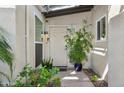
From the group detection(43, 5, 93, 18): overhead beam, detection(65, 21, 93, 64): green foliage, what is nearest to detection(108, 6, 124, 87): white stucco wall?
detection(65, 21, 93, 64): green foliage

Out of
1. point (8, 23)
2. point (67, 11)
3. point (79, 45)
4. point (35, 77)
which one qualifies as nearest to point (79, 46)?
point (79, 45)

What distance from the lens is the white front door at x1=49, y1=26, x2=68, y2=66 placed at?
1712 cm

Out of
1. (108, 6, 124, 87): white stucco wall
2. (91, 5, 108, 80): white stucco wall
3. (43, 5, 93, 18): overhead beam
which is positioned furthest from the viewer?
(43, 5, 93, 18): overhead beam

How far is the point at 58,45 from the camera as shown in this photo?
1733cm

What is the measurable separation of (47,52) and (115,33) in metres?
10.9

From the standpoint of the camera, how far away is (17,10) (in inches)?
272

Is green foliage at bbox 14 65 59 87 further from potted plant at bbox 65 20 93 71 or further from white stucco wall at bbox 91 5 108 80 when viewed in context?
potted plant at bbox 65 20 93 71

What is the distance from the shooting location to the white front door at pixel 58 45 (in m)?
17.1

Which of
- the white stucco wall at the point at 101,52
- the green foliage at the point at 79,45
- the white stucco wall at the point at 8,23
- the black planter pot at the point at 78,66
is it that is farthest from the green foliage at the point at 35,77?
the black planter pot at the point at 78,66

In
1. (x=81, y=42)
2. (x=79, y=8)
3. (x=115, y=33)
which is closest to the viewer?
(x=115, y=33)

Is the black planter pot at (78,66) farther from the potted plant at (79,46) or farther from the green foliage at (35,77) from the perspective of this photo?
the green foliage at (35,77)

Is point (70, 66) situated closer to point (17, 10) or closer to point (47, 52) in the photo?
point (47, 52)

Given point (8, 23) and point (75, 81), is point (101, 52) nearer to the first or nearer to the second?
point (75, 81)
